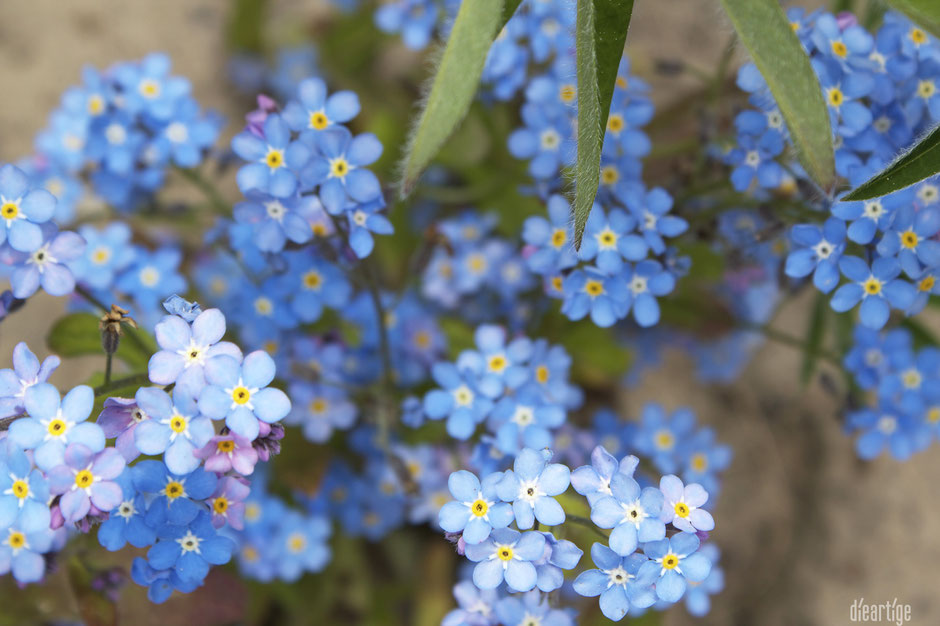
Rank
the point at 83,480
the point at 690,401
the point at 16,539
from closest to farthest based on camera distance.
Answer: the point at 83,480 → the point at 16,539 → the point at 690,401

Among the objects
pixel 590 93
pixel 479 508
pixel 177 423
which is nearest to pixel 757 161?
pixel 590 93

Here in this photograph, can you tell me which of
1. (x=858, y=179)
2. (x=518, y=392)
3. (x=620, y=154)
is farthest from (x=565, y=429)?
(x=858, y=179)

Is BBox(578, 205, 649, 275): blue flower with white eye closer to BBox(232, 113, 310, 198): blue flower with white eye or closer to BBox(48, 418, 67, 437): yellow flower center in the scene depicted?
BBox(232, 113, 310, 198): blue flower with white eye

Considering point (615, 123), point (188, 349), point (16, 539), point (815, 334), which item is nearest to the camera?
point (188, 349)

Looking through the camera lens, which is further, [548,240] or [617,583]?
[548,240]

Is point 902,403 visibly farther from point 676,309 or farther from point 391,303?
point 391,303

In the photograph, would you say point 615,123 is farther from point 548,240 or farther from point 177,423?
point 177,423

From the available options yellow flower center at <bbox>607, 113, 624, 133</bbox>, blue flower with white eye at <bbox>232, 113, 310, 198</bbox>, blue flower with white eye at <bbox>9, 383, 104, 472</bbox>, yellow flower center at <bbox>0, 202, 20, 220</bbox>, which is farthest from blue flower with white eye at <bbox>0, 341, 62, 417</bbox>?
yellow flower center at <bbox>607, 113, 624, 133</bbox>
